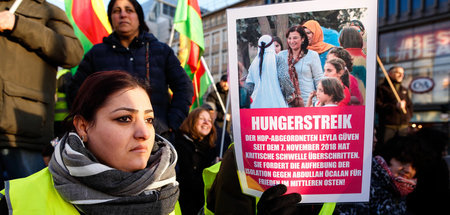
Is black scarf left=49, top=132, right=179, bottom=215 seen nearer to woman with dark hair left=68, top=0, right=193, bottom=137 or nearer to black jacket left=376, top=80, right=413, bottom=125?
woman with dark hair left=68, top=0, right=193, bottom=137

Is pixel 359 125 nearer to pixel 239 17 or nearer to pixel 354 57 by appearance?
pixel 354 57

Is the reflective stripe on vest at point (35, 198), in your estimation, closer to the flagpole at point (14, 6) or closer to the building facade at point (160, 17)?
the flagpole at point (14, 6)

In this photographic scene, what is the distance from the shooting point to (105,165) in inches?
54.3

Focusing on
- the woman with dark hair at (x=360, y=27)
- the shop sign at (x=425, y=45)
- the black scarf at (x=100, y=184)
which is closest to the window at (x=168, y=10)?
the shop sign at (x=425, y=45)

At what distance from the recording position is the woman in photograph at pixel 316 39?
1190 mm

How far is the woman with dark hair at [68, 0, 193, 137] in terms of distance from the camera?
258 cm

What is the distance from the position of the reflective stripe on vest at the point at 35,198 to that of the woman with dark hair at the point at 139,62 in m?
1.24

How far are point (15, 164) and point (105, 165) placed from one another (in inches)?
44.2

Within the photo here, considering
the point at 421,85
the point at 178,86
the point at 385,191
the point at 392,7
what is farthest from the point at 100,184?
the point at 392,7

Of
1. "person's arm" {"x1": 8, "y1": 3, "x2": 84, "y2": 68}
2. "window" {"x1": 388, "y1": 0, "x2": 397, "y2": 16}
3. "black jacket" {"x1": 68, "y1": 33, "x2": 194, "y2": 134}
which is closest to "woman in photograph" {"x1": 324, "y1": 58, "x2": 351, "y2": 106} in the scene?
"black jacket" {"x1": 68, "y1": 33, "x2": 194, "y2": 134}

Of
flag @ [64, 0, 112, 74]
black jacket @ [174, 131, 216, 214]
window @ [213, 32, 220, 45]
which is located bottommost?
black jacket @ [174, 131, 216, 214]

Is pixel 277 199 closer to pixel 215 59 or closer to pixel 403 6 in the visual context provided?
pixel 403 6

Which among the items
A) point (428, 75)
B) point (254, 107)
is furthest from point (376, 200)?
point (428, 75)

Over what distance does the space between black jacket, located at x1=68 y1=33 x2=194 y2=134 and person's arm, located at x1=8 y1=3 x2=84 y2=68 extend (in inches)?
5.5
